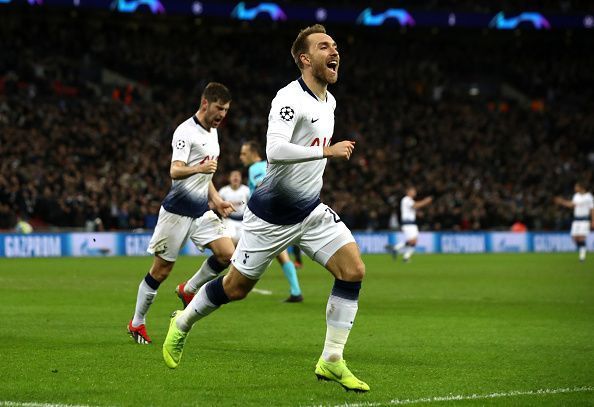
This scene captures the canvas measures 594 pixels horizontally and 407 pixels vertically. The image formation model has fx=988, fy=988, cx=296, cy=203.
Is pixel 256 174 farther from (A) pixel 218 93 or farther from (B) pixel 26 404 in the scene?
(B) pixel 26 404

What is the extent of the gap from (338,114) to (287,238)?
41.0 meters

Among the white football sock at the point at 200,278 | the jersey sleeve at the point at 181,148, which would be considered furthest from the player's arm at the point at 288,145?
the white football sock at the point at 200,278

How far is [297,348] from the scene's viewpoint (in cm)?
1099

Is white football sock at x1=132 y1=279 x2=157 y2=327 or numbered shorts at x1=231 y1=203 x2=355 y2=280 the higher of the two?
numbered shorts at x1=231 y1=203 x2=355 y2=280

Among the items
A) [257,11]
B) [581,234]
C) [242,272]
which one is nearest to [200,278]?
[242,272]

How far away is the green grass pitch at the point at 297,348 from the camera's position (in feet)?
26.1

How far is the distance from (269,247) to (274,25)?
45504mm

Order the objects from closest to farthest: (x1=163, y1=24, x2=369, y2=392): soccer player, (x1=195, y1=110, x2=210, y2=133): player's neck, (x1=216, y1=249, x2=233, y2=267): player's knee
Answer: (x1=163, y1=24, x2=369, y2=392): soccer player < (x1=195, y1=110, x2=210, y2=133): player's neck < (x1=216, y1=249, x2=233, y2=267): player's knee

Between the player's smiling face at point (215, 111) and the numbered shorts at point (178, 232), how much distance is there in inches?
47.6

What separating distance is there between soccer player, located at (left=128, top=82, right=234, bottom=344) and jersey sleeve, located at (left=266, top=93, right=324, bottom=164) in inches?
125

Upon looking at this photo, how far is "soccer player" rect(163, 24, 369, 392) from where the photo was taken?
8.20m

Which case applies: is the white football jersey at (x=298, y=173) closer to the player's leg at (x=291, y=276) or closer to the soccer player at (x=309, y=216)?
the soccer player at (x=309, y=216)

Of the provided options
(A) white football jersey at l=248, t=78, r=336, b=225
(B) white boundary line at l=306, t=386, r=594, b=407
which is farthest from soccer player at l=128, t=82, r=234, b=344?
(B) white boundary line at l=306, t=386, r=594, b=407

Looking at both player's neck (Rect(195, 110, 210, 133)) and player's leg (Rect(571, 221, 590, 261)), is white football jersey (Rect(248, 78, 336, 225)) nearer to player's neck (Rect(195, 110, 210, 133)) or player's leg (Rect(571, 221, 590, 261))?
player's neck (Rect(195, 110, 210, 133))
